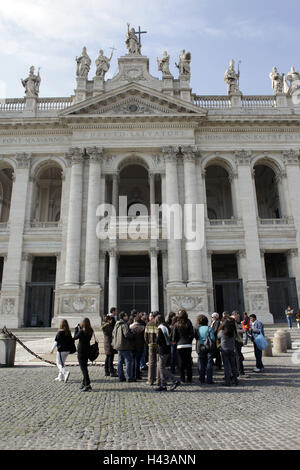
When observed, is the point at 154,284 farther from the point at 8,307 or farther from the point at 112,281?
the point at 8,307

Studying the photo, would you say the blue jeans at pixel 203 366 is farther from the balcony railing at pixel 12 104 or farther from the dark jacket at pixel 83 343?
the balcony railing at pixel 12 104

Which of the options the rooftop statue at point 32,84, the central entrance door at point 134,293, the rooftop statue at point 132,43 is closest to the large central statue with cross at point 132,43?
the rooftop statue at point 132,43

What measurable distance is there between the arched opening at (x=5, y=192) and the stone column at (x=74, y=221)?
25.0 ft

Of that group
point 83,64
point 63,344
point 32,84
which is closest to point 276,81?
point 83,64

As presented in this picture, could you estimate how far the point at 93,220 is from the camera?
77.0ft

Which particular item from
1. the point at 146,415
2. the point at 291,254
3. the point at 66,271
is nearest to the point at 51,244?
the point at 66,271

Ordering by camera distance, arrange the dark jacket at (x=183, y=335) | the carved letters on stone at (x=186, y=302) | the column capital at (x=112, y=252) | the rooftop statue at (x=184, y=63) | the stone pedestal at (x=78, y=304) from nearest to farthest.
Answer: the dark jacket at (x=183, y=335) → the stone pedestal at (x=78, y=304) → the carved letters on stone at (x=186, y=302) → the column capital at (x=112, y=252) → the rooftop statue at (x=184, y=63)

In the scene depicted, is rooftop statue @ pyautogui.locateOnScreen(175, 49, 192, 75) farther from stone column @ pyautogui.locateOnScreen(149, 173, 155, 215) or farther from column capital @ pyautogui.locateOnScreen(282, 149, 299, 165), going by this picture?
column capital @ pyautogui.locateOnScreen(282, 149, 299, 165)

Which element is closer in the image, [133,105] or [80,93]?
[133,105]

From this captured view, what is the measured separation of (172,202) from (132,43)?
1518cm

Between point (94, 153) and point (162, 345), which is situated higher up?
point (94, 153)

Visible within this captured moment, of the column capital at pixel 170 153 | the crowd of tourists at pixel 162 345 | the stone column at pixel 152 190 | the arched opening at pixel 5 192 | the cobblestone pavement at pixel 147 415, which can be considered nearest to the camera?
the cobblestone pavement at pixel 147 415

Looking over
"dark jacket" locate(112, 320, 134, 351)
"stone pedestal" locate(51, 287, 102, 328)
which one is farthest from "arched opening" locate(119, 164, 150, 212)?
"dark jacket" locate(112, 320, 134, 351)

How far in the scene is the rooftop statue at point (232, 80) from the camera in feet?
89.8
